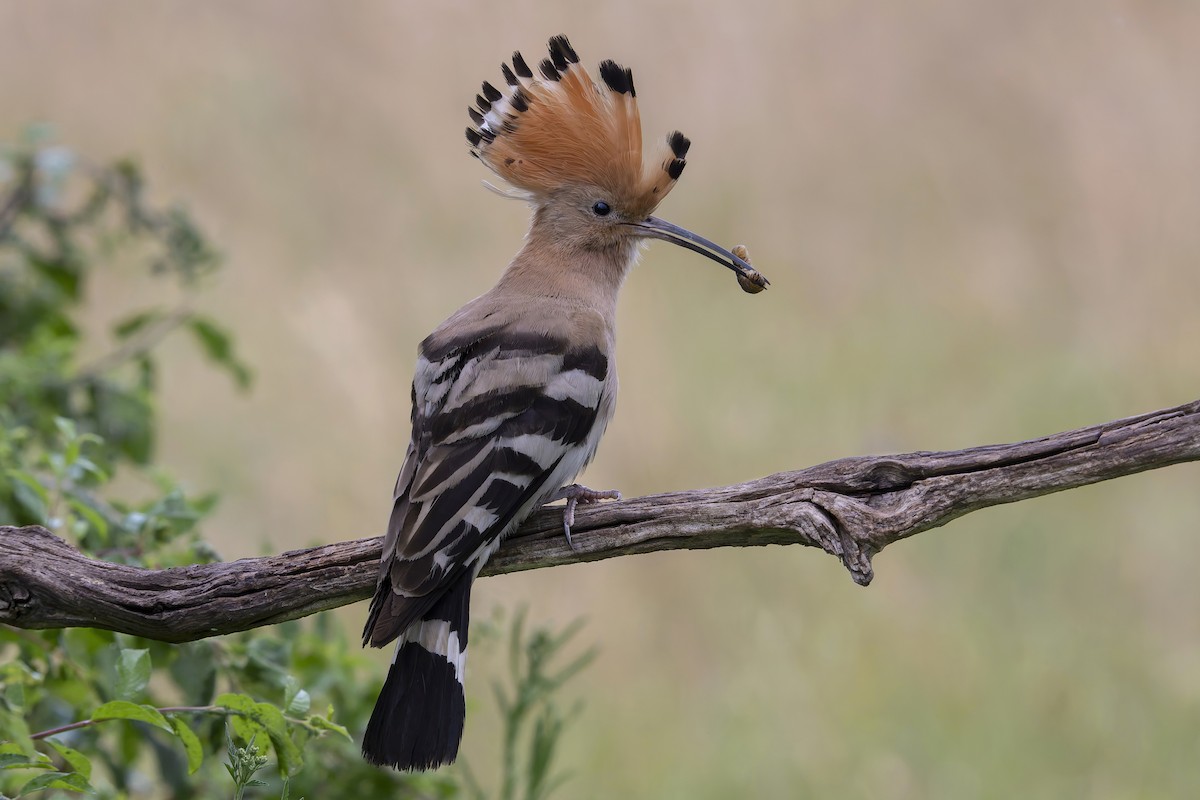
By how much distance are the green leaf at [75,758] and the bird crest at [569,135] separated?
1.60 metres

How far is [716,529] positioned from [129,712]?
76cm

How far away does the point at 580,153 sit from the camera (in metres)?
2.81

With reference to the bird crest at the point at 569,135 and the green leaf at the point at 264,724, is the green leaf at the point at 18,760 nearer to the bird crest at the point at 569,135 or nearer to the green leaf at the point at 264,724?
the green leaf at the point at 264,724

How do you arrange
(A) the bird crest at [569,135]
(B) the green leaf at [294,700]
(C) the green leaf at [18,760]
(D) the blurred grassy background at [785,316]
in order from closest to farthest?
(C) the green leaf at [18,760] < (B) the green leaf at [294,700] < (A) the bird crest at [569,135] < (D) the blurred grassy background at [785,316]

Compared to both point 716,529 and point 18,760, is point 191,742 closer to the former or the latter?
point 18,760

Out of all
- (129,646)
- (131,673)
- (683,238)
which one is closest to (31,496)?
(129,646)

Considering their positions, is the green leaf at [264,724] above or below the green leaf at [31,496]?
below

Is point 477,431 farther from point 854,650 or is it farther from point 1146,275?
point 1146,275

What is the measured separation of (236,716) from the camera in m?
1.71

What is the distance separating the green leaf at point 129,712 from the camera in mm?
1537

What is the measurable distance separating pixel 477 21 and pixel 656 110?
1.18 m

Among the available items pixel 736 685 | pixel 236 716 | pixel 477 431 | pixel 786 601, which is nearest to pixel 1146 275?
pixel 786 601

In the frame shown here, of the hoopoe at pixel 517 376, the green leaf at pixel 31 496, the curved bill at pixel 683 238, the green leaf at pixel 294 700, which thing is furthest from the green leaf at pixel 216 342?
the green leaf at pixel 294 700

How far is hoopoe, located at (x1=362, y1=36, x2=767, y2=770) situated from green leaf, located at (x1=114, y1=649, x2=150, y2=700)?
1.20 ft
